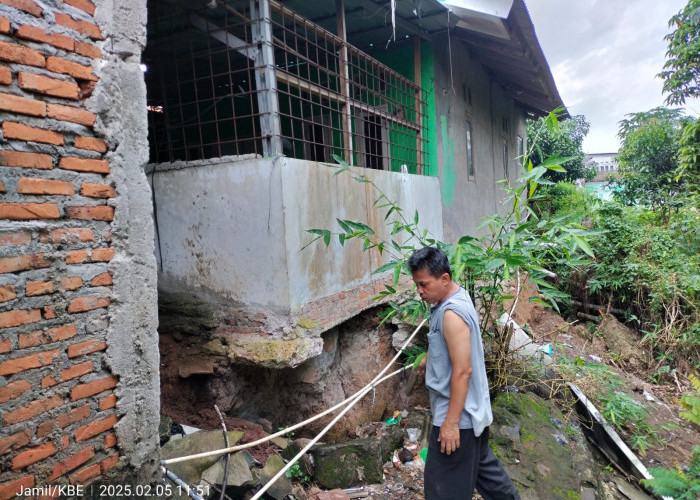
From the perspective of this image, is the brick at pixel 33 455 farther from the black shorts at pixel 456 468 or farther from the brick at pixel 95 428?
the black shorts at pixel 456 468

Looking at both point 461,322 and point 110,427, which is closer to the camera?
point 110,427

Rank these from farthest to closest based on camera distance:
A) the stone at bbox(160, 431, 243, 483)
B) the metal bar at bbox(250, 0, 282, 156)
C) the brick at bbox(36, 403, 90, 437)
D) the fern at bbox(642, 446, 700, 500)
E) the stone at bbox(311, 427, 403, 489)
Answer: the stone at bbox(311, 427, 403, 489) < the metal bar at bbox(250, 0, 282, 156) < the fern at bbox(642, 446, 700, 500) < the stone at bbox(160, 431, 243, 483) < the brick at bbox(36, 403, 90, 437)

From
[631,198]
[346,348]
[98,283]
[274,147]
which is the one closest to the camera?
[98,283]

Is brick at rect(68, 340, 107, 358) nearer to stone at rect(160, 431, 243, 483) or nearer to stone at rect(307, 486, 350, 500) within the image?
stone at rect(160, 431, 243, 483)

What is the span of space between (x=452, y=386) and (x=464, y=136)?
20.1 ft

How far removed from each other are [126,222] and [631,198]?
14683mm

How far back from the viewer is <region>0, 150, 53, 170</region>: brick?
1.76 metres

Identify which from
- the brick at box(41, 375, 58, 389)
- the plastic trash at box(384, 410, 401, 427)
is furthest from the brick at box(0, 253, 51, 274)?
the plastic trash at box(384, 410, 401, 427)

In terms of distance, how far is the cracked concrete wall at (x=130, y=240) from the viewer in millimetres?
2107

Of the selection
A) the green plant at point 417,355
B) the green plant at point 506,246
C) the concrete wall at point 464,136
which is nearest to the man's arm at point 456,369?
the green plant at point 506,246

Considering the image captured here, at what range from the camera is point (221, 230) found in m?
3.71

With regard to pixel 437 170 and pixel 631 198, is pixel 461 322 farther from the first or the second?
pixel 631 198

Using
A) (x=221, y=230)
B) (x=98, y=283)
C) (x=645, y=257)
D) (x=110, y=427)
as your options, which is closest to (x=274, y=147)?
(x=221, y=230)

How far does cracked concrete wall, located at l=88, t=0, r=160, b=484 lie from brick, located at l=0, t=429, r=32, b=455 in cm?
39
